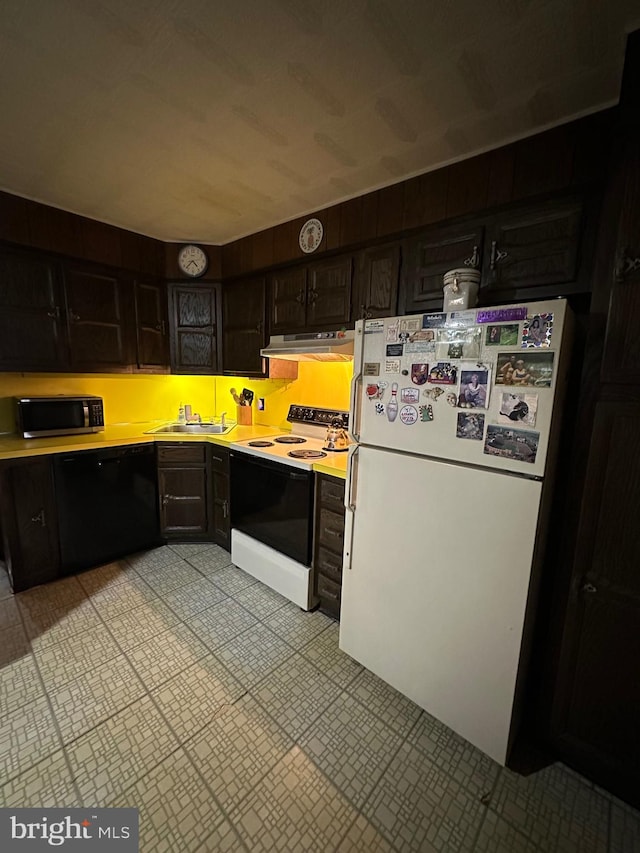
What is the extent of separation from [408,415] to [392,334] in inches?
13.8

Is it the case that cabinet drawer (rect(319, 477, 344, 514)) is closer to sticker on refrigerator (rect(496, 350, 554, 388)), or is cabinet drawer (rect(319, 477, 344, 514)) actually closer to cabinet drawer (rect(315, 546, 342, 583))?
cabinet drawer (rect(315, 546, 342, 583))

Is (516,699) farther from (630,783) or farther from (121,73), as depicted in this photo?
(121,73)

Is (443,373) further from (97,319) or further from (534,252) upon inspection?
(97,319)

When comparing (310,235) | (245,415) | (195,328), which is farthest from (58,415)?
(310,235)

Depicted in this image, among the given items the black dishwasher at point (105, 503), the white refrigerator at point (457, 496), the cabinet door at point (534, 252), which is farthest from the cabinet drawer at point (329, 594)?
the cabinet door at point (534, 252)

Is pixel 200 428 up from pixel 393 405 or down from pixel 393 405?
down

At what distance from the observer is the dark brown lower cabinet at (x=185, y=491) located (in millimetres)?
2746

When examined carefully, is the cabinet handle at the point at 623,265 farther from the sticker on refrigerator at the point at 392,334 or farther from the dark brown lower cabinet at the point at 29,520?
the dark brown lower cabinet at the point at 29,520

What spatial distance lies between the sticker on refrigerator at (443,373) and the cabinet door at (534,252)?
57 centimetres

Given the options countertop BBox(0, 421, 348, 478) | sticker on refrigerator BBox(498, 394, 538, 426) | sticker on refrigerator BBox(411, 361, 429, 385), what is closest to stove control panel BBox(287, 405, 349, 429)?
countertop BBox(0, 421, 348, 478)

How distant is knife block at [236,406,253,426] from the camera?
325 cm

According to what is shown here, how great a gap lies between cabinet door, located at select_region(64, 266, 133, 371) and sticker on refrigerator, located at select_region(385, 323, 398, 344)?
89.2 inches

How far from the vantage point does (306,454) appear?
223 centimetres

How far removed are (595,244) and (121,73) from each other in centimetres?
194
